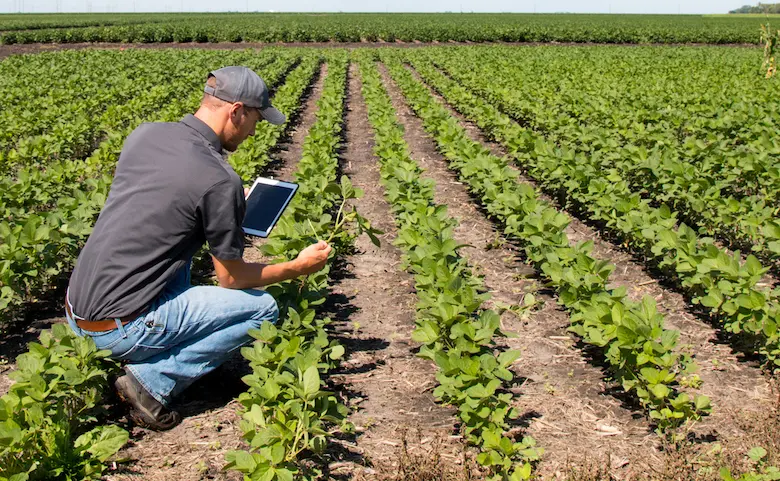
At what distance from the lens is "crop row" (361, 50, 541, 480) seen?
299cm

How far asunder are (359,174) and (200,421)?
550 centimetres

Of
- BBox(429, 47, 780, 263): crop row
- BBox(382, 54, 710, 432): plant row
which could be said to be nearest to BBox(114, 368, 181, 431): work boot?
BBox(382, 54, 710, 432): plant row

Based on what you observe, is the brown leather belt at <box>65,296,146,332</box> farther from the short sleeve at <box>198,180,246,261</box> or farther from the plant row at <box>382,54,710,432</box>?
the plant row at <box>382,54,710,432</box>

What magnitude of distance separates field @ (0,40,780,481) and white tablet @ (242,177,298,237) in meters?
0.42

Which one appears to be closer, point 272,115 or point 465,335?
point 272,115

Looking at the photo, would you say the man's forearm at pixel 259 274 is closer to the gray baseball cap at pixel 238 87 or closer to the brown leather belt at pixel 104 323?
the brown leather belt at pixel 104 323

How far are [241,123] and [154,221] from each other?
63 centimetres

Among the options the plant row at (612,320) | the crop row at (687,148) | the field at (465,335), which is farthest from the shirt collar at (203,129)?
the crop row at (687,148)

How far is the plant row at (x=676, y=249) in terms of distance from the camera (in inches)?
152

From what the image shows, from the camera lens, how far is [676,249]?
4723 mm

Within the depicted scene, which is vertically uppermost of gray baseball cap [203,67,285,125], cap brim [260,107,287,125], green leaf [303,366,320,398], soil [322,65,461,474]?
gray baseball cap [203,67,285,125]

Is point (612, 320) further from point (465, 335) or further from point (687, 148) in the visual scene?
point (687, 148)

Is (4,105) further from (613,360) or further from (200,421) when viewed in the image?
(613,360)

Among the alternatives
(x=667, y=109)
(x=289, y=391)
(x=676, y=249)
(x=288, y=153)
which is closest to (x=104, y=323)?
(x=289, y=391)
